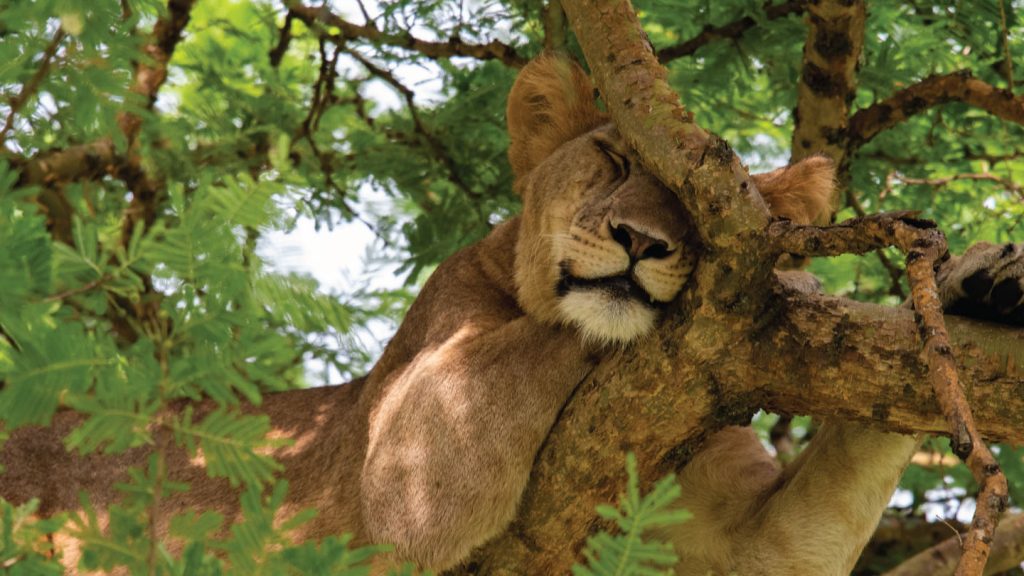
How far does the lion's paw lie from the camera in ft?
16.2

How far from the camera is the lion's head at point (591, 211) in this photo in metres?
5.52

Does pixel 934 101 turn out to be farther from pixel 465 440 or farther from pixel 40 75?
pixel 40 75

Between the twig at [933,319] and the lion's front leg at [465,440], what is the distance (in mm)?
1476

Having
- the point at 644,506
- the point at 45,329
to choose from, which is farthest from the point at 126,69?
the point at 644,506

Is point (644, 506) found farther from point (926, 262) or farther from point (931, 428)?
point (931, 428)

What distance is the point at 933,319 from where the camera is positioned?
150 inches

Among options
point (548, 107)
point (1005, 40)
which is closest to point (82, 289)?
point (548, 107)

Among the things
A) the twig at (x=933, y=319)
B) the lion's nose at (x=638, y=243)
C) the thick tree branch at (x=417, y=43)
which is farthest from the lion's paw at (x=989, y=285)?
the thick tree branch at (x=417, y=43)

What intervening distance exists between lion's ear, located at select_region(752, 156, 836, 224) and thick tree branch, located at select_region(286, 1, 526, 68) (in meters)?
2.80

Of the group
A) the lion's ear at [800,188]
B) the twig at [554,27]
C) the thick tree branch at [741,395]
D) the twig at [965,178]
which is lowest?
the twig at [965,178]

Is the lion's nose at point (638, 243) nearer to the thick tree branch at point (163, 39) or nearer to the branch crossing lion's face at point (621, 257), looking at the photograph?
the branch crossing lion's face at point (621, 257)

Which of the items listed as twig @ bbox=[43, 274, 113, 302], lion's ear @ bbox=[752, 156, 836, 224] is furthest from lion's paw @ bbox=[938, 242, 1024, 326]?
twig @ bbox=[43, 274, 113, 302]

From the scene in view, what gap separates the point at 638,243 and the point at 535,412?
92cm

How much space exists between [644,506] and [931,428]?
1.96 m
